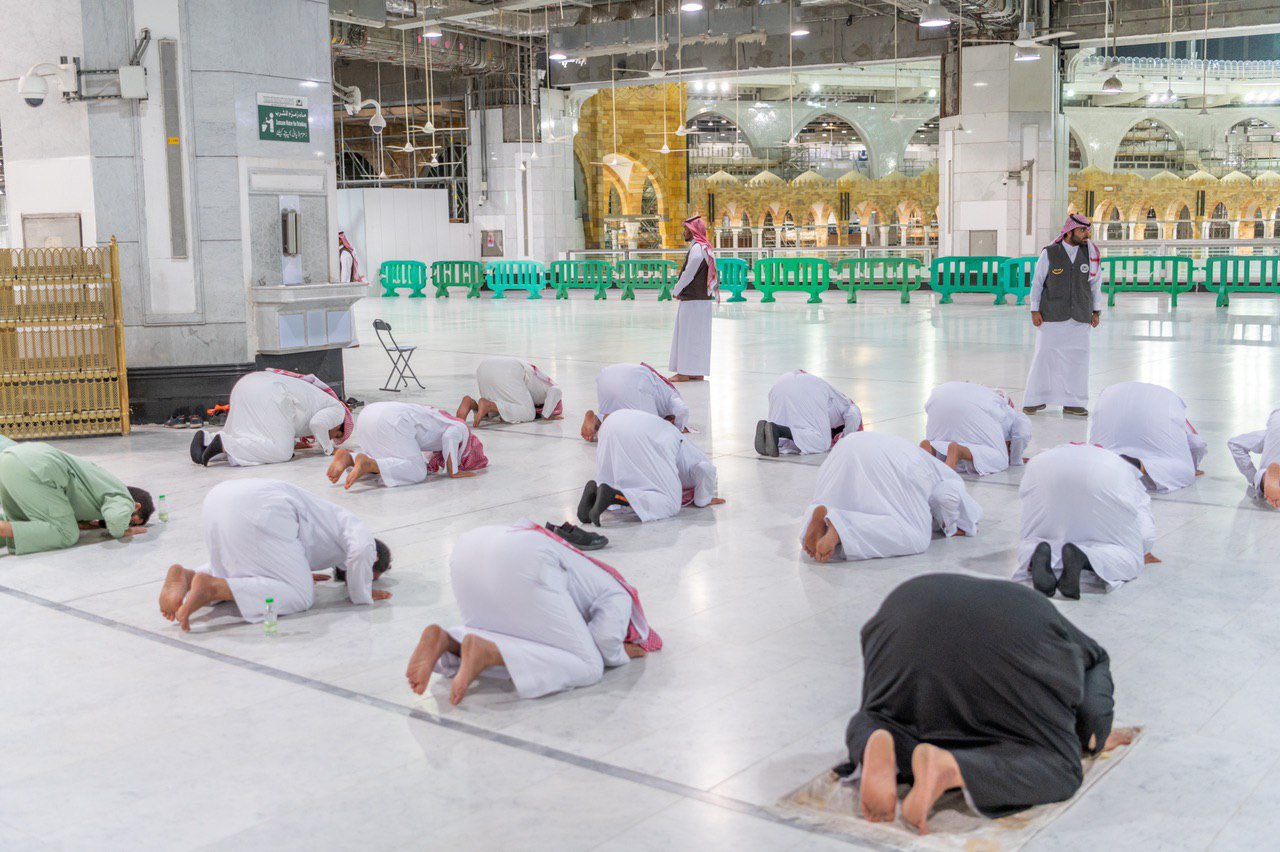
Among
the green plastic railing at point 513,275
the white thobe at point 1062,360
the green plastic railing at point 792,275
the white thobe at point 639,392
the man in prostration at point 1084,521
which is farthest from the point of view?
the green plastic railing at point 513,275

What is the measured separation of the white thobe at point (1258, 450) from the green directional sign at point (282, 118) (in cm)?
775

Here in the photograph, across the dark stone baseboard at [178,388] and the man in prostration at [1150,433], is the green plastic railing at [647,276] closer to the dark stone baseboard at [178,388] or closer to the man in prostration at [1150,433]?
the dark stone baseboard at [178,388]

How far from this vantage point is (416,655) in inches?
159

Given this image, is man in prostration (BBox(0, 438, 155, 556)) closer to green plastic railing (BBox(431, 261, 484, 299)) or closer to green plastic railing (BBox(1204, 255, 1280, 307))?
green plastic railing (BBox(1204, 255, 1280, 307))

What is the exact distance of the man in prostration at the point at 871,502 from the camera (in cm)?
564

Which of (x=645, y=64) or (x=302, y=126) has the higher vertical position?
(x=645, y=64)

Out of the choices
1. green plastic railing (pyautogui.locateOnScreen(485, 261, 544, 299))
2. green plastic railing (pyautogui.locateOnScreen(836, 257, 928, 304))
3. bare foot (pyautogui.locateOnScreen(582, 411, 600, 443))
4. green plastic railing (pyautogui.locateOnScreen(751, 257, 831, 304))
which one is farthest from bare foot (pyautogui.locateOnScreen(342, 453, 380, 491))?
green plastic railing (pyautogui.locateOnScreen(485, 261, 544, 299))

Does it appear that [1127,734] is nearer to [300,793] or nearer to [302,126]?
[300,793]

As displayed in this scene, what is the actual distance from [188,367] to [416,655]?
729 cm

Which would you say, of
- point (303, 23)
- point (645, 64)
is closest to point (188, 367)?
point (303, 23)

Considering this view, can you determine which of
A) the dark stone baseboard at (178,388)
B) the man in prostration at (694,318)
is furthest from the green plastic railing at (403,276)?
the dark stone baseboard at (178,388)

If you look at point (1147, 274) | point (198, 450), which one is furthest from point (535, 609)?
point (1147, 274)

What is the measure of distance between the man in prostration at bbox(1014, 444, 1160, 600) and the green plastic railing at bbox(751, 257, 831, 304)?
18.2 meters

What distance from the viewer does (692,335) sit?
1239cm
